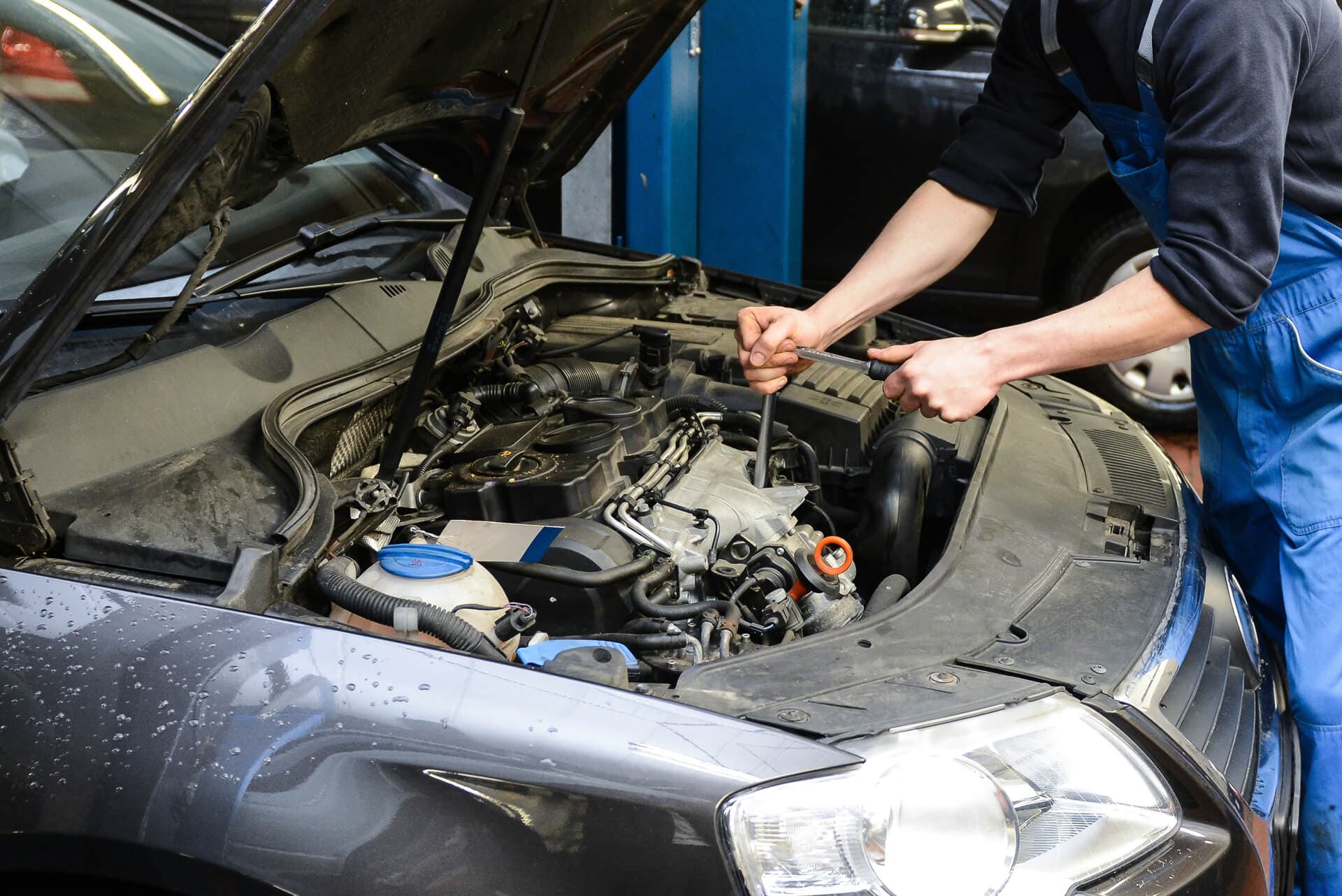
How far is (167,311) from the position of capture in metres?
1.61

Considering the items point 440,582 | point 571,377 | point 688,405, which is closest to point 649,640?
point 440,582

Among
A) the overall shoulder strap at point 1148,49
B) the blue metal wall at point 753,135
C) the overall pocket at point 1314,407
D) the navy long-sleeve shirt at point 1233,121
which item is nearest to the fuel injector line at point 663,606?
the navy long-sleeve shirt at point 1233,121

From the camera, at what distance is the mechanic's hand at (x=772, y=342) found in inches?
68.4

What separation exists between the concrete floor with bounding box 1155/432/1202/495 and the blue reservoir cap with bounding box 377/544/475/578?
9.74 feet

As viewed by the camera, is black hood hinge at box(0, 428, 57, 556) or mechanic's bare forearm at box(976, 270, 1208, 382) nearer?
black hood hinge at box(0, 428, 57, 556)

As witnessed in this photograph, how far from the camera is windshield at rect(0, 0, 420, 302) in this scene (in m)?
1.63

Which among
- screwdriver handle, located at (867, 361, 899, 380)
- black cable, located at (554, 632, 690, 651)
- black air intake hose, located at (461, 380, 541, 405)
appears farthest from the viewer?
black air intake hose, located at (461, 380, 541, 405)

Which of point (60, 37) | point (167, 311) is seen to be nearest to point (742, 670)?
point (167, 311)

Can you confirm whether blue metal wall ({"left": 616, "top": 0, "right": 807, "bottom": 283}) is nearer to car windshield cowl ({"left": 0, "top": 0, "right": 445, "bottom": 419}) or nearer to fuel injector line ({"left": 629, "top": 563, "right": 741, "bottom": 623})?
car windshield cowl ({"left": 0, "top": 0, "right": 445, "bottom": 419})

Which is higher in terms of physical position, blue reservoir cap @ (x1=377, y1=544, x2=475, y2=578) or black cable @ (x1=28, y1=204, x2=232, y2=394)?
black cable @ (x1=28, y1=204, x2=232, y2=394)

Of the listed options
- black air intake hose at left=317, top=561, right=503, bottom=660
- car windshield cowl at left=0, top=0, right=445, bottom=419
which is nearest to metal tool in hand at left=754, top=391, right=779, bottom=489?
black air intake hose at left=317, top=561, right=503, bottom=660

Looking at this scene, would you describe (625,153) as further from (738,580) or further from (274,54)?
(274,54)

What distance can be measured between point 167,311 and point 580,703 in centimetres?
91

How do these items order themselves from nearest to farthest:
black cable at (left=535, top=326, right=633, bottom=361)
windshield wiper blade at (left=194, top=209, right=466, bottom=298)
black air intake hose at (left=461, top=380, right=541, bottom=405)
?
windshield wiper blade at (left=194, top=209, right=466, bottom=298)
black air intake hose at (left=461, top=380, right=541, bottom=405)
black cable at (left=535, top=326, right=633, bottom=361)
